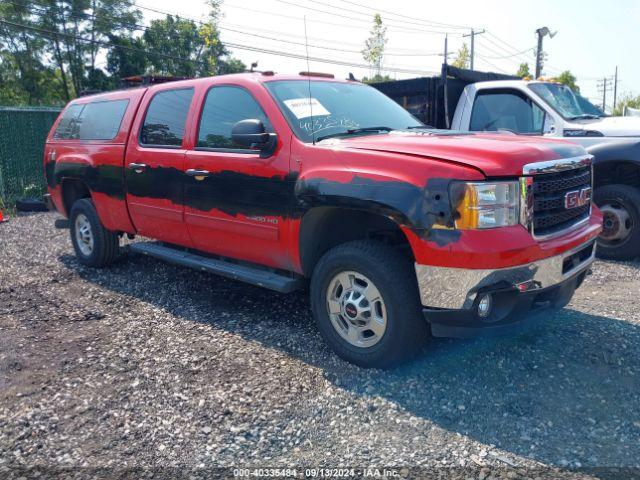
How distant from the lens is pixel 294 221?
4.00 meters

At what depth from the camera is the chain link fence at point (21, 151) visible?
12062 mm

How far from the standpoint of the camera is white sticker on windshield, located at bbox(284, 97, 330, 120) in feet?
13.9

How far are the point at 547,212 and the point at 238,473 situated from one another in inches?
93.8

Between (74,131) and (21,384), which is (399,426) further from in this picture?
(74,131)

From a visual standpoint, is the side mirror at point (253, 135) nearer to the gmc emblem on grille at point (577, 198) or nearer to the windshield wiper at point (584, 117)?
the gmc emblem on grille at point (577, 198)

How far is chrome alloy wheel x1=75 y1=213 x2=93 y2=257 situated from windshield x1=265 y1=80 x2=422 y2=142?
331 centimetres

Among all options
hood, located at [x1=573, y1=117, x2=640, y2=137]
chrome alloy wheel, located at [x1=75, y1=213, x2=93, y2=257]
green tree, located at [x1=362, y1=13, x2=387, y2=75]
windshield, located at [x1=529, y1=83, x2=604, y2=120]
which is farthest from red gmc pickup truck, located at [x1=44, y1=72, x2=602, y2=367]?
green tree, located at [x1=362, y1=13, x2=387, y2=75]

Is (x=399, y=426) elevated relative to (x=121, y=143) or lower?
lower

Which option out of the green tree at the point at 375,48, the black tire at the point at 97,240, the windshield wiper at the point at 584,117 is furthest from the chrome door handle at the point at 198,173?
the green tree at the point at 375,48

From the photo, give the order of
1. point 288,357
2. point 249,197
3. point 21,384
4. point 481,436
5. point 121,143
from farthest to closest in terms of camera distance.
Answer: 1. point 121,143
2. point 249,197
3. point 288,357
4. point 21,384
5. point 481,436

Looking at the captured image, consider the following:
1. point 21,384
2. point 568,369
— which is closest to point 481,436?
point 568,369

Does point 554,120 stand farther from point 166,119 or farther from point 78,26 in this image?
point 78,26

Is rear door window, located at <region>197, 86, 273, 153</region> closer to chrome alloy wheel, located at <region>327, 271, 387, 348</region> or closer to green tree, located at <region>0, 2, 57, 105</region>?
chrome alloy wheel, located at <region>327, 271, 387, 348</region>

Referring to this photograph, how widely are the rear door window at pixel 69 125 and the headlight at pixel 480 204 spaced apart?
4977 millimetres
